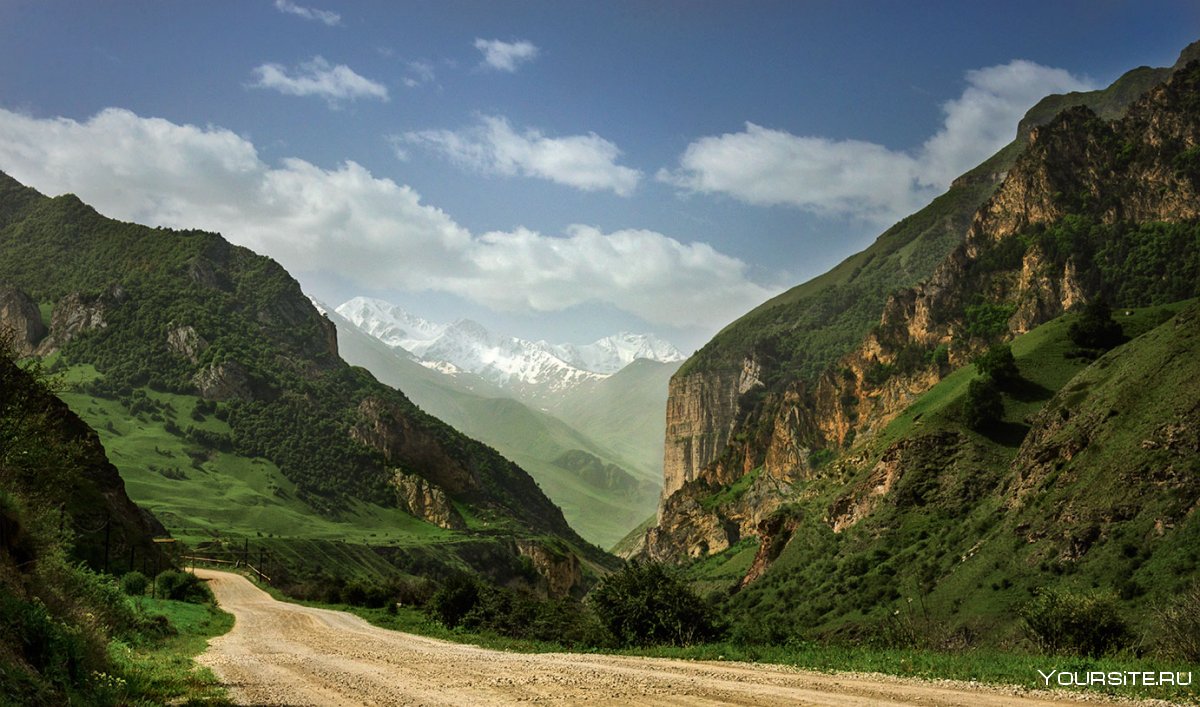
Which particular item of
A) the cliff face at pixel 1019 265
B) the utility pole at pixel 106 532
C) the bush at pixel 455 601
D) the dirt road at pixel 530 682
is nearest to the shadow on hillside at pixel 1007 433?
the cliff face at pixel 1019 265

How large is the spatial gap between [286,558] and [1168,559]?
10504 centimetres

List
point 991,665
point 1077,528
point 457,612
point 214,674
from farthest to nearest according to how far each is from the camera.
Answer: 1. point 1077,528
2. point 457,612
3. point 214,674
4. point 991,665

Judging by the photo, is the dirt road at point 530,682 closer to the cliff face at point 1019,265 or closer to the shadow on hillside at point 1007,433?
the shadow on hillside at point 1007,433

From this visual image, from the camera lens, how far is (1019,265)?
450 feet

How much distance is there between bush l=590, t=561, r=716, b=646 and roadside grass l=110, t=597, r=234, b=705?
566 inches

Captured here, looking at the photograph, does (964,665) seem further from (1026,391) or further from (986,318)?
(986,318)

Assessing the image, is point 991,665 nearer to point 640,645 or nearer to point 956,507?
point 640,645

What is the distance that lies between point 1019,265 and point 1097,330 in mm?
51858

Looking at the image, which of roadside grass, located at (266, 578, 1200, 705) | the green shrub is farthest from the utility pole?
the green shrub

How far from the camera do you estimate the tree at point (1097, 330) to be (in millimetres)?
88250

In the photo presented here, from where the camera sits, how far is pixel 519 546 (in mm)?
167000

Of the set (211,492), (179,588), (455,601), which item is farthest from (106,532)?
(211,492)

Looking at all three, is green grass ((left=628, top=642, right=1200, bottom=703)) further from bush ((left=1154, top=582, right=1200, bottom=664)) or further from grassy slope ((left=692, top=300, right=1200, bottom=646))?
grassy slope ((left=692, top=300, right=1200, bottom=646))

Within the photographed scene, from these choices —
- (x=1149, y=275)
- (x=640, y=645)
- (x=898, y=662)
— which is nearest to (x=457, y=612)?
(x=640, y=645)
